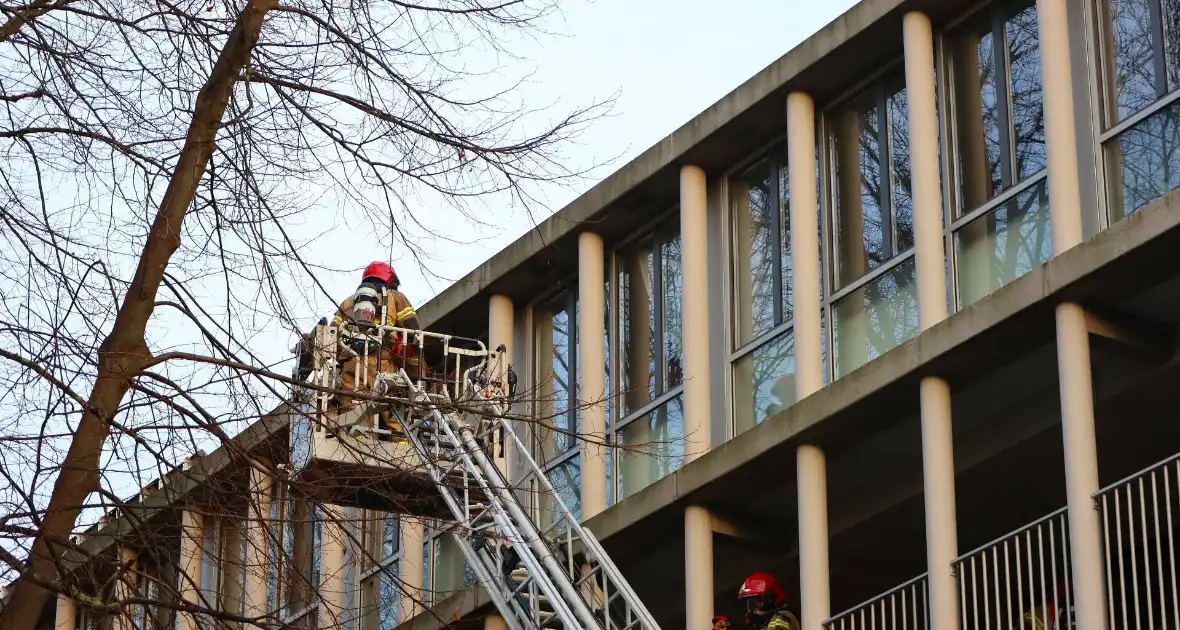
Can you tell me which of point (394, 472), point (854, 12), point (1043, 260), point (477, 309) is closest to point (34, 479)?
point (394, 472)

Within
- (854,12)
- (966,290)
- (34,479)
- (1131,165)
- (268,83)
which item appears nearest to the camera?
(34,479)

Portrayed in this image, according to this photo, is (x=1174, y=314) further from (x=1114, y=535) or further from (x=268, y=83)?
(x=268, y=83)

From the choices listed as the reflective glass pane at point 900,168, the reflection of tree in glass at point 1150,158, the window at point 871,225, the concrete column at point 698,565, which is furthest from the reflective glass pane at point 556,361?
the reflection of tree in glass at point 1150,158

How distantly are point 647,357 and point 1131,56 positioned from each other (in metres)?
6.27

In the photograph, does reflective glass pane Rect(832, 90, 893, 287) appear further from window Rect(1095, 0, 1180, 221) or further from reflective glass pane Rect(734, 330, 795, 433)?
window Rect(1095, 0, 1180, 221)

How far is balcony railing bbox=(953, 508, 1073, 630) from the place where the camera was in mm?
14766

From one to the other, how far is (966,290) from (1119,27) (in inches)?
93.0

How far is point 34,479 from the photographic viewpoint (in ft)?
32.7

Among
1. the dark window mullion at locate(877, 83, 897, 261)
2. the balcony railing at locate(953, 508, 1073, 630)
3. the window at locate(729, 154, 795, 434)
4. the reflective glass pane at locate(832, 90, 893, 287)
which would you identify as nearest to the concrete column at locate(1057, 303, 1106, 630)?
the balcony railing at locate(953, 508, 1073, 630)

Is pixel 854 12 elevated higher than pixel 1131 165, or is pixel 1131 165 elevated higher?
pixel 854 12

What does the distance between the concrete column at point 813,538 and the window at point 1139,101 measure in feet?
11.2

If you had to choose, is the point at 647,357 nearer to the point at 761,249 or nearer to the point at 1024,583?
the point at 761,249

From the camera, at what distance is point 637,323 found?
20.7 m

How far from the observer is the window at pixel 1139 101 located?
1517 centimetres
